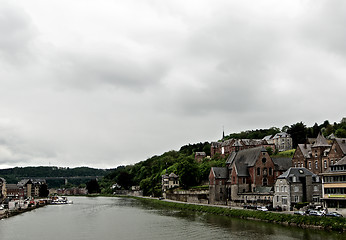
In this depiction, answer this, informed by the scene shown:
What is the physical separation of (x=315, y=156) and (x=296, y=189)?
18.9 metres

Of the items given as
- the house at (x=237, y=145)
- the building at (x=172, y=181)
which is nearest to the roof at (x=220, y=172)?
the house at (x=237, y=145)

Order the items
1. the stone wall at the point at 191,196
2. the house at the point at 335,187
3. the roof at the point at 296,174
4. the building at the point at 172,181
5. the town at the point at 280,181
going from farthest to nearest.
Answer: the building at the point at 172,181 → the stone wall at the point at 191,196 → the roof at the point at 296,174 → the town at the point at 280,181 → the house at the point at 335,187

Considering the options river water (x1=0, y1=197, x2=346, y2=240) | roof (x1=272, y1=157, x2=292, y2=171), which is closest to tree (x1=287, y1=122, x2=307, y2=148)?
roof (x1=272, y1=157, x2=292, y2=171)

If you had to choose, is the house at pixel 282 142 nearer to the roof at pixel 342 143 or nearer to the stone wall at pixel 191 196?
the stone wall at pixel 191 196

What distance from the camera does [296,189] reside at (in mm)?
55469

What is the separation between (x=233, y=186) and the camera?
73.8 meters

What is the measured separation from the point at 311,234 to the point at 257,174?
33.1m

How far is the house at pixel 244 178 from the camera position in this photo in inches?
2854

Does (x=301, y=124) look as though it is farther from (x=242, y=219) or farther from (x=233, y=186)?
(x=242, y=219)

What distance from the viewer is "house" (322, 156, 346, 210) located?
4825 cm

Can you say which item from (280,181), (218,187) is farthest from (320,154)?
(218,187)

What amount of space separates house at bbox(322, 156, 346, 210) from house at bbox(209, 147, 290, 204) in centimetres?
1809

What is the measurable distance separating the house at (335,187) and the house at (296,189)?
439 cm

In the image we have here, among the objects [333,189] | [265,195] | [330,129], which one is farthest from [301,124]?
[333,189]
